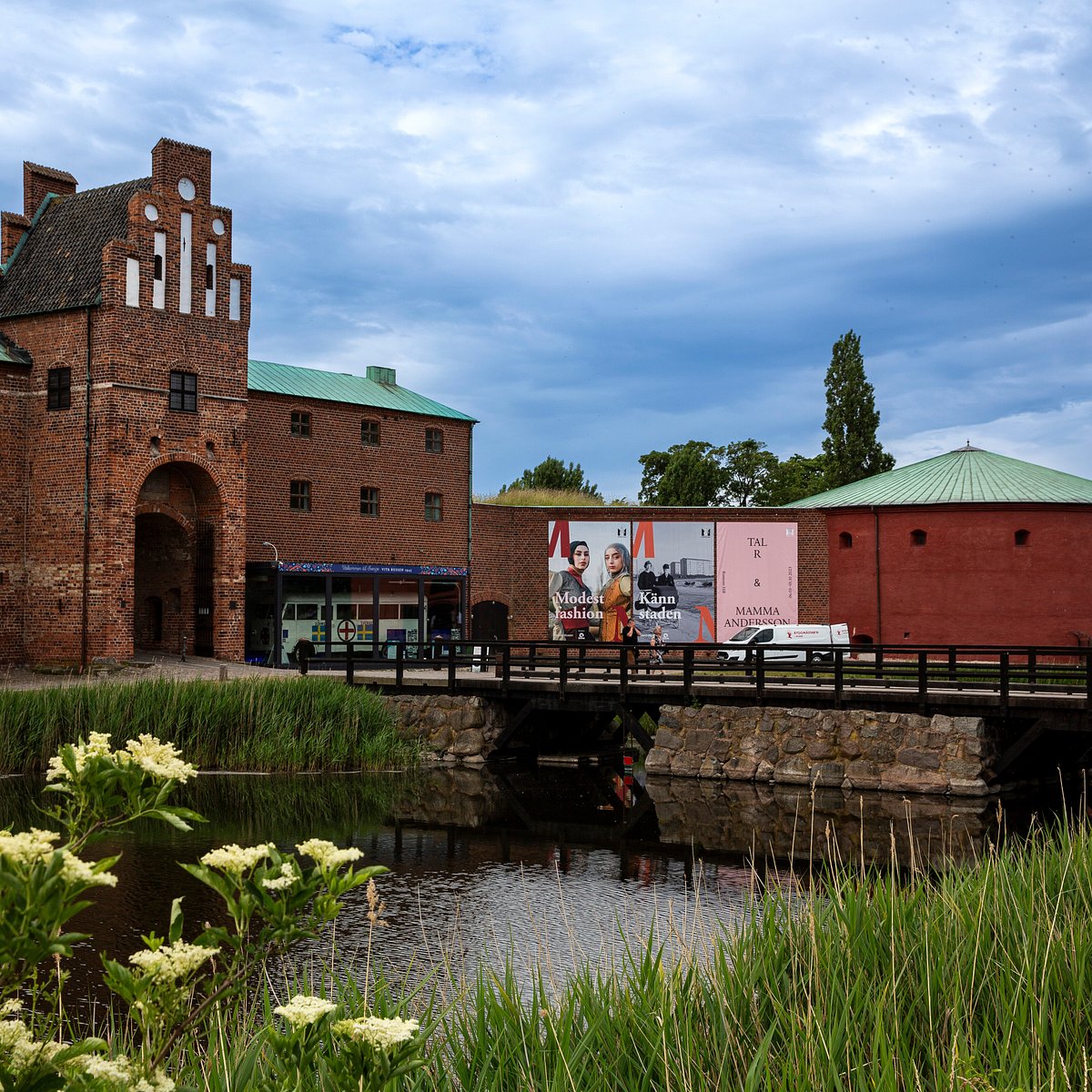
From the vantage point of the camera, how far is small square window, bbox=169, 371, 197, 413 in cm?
3206

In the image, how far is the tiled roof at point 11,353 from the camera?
31.7 meters

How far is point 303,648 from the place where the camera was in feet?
97.7

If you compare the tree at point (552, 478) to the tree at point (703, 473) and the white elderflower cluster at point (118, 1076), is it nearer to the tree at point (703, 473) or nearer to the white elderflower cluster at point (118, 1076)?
the tree at point (703, 473)

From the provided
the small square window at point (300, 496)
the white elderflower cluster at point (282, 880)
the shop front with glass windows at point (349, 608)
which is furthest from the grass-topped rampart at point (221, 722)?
the white elderflower cluster at point (282, 880)

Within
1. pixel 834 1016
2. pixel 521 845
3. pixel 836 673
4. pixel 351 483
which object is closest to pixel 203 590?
pixel 351 483

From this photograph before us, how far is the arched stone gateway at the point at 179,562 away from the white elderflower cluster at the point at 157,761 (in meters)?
30.9

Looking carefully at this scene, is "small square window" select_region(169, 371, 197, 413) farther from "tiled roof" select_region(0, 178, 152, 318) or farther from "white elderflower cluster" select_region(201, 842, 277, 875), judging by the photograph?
"white elderflower cluster" select_region(201, 842, 277, 875)

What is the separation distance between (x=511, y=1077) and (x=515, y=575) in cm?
3648

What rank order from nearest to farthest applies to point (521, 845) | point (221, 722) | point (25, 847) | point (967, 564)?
point (25, 847) → point (521, 845) → point (221, 722) → point (967, 564)

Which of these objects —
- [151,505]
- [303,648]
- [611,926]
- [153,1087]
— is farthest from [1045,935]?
[151,505]

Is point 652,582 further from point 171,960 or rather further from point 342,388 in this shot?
point 171,960

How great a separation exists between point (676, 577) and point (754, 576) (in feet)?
8.88

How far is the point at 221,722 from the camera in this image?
2258 cm

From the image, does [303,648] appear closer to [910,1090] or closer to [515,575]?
[515,575]
